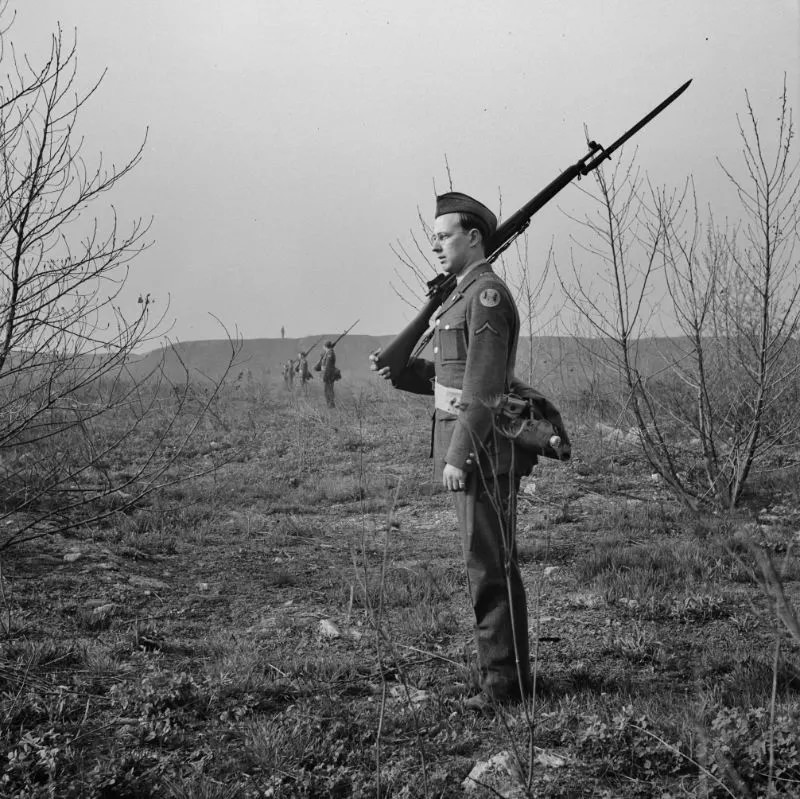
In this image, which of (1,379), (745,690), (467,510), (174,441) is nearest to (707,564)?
(745,690)

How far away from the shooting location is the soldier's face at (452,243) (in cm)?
282

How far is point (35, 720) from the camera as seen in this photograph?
284cm

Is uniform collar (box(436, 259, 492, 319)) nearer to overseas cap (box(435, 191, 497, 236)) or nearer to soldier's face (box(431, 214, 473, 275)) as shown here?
soldier's face (box(431, 214, 473, 275))

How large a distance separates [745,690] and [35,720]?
9.72 feet

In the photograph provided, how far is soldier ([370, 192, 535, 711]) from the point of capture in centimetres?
264

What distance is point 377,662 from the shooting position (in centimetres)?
297

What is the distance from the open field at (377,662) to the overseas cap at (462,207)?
3.07ft

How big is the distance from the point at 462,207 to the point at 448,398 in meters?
0.79

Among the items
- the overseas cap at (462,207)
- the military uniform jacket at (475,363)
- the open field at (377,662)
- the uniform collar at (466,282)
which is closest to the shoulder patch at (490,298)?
the military uniform jacket at (475,363)

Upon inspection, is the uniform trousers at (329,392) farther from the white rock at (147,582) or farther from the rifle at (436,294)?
the rifle at (436,294)

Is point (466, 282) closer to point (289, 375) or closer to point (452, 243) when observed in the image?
point (452, 243)

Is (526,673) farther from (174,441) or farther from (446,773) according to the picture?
(174,441)

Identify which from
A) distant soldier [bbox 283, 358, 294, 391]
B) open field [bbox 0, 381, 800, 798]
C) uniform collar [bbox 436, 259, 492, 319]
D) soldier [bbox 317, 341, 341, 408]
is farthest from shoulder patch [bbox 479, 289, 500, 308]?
distant soldier [bbox 283, 358, 294, 391]

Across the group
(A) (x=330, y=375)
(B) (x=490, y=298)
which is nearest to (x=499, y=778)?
(B) (x=490, y=298)
